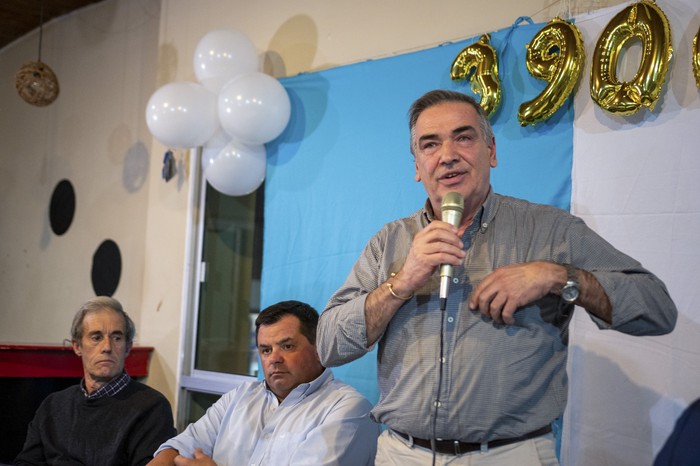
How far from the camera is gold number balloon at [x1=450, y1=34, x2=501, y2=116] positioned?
9.84ft

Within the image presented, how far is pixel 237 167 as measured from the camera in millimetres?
3779

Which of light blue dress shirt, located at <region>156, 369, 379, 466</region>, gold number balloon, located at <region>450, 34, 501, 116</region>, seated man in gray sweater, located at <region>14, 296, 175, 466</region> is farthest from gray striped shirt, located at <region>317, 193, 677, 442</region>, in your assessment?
seated man in gray sweater, located at <region>14, 296, 175, 466</region>

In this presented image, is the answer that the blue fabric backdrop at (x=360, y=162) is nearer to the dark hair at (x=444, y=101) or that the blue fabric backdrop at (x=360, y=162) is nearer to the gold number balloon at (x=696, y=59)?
the gold number balloon at (x=696, y=59)

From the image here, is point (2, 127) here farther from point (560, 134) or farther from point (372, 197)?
point (560, 134)

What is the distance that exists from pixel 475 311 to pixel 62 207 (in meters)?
5.20

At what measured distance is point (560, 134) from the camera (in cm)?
285

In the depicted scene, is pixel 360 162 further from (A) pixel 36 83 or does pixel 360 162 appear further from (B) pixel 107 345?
(A) pixel 36 83

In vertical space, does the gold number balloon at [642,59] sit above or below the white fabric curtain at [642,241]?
above

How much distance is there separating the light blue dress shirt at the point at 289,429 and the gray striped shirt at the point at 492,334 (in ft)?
2.50

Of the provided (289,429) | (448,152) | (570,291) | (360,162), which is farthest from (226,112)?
(570,291)

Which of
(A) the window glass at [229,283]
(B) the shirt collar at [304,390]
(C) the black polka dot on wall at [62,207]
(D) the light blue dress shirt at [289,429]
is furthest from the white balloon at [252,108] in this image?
(C) the black polka dot on wall at [62,207]

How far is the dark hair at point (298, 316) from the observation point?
2.82 meters

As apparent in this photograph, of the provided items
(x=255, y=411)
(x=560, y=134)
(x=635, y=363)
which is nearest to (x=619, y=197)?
(x=560, y=134)

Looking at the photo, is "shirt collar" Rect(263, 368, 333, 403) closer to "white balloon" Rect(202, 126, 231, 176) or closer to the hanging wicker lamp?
"white balloon" Rect(202, 126, 231, 176)
